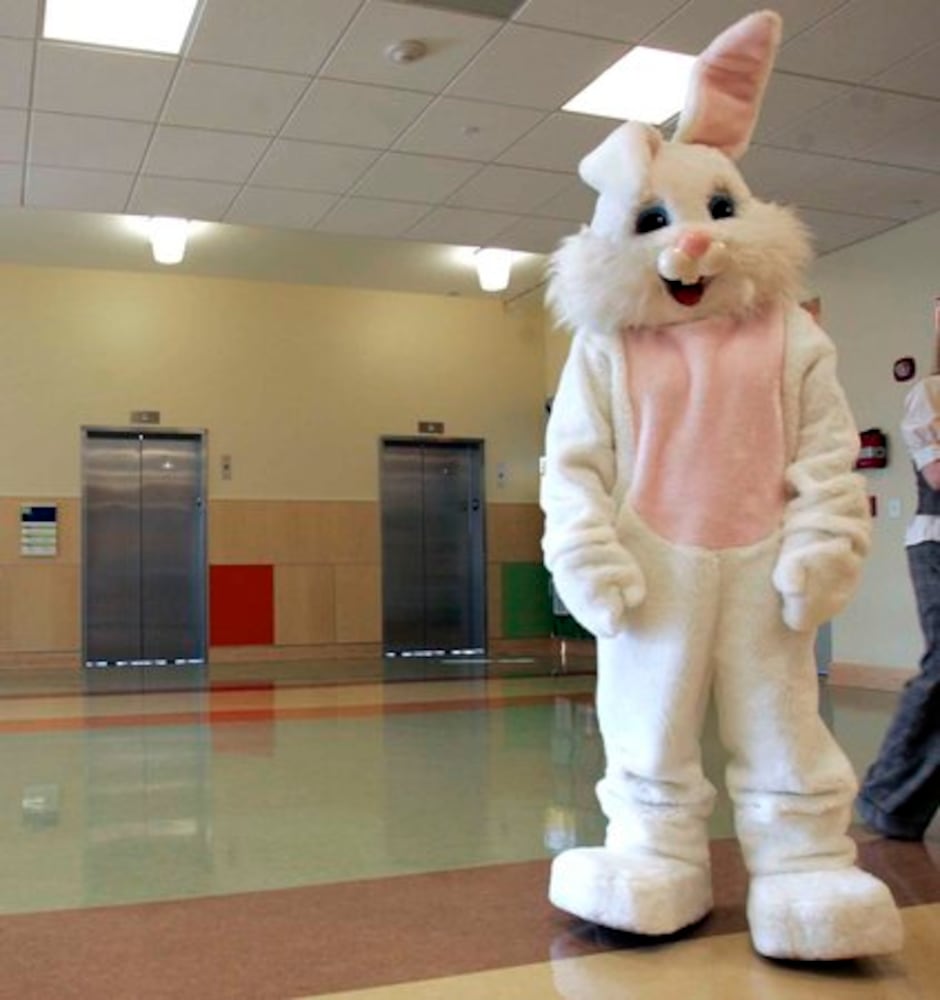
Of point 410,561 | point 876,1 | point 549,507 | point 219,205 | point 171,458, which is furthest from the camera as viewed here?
point 410,561

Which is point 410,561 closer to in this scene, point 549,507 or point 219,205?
point 219,205

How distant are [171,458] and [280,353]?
1475 millimetres

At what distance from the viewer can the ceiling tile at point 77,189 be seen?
703cm

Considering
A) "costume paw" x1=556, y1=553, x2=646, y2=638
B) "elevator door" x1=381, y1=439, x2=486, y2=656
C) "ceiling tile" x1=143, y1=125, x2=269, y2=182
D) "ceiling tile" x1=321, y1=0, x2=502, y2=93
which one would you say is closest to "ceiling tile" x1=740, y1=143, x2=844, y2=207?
"ceiling tile" x1=321, y1=0, x2=502, y2=93

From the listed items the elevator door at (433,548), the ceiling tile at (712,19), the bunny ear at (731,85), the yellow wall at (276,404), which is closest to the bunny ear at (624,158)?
the bunny ear at (731,85)

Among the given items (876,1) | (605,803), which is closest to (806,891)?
(605,803)

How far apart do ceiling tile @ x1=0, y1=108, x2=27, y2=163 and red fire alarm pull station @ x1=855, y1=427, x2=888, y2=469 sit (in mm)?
5741

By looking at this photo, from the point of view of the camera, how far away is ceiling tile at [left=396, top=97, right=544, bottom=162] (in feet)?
20.1

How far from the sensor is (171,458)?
11.0 meters

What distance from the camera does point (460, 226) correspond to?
8.20 meters

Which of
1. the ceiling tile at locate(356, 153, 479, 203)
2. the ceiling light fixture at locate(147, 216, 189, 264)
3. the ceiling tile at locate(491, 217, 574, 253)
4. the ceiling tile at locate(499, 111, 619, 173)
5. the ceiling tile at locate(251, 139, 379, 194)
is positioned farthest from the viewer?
the ceiling light fixture at locate(147, 216, 189, 264)

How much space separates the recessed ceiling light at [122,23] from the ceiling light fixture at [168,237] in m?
3.30

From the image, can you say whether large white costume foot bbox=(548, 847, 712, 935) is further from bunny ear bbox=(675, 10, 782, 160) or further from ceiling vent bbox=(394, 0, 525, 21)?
ceiling vent bbox=(394, 0, 525, 21)

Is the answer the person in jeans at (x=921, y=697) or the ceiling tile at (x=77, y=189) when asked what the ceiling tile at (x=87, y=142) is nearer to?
the ceiling tile at (x=77, y=189)
